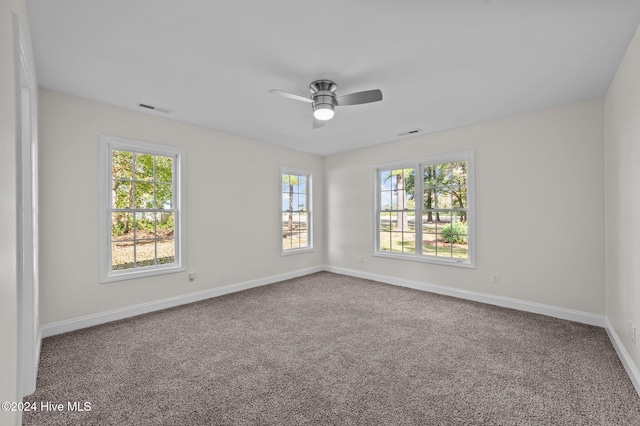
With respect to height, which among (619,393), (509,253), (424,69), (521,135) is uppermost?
(424,69)

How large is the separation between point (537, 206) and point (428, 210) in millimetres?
1495

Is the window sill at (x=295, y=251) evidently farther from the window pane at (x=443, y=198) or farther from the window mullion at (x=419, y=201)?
the window pane at (x=443, y=198)

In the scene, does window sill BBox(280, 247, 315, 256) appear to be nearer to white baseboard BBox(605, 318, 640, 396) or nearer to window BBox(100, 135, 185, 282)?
window BBox(100, 135, 185, 282)

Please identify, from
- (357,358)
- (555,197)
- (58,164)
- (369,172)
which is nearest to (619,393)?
(357,358)

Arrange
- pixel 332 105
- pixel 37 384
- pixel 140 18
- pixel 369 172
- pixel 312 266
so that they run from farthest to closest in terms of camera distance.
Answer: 1. pixel 312 266
2. pixel 369 172
3. pixel 332 105
4. pixel 37 384
5. pixel 140 18

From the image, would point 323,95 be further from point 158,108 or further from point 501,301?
point 501,301

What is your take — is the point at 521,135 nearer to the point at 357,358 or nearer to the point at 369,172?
the point at 369,172

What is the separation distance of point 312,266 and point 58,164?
4.40m

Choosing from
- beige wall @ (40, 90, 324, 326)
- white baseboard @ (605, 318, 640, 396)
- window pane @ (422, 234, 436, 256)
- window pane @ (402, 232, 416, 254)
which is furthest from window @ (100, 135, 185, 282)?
white baseboard @ (605, 318, 640, 396)

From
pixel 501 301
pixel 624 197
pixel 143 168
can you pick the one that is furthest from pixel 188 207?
pixel 624 197

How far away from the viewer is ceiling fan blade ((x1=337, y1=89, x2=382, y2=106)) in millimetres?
2684

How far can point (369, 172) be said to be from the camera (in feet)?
18.6

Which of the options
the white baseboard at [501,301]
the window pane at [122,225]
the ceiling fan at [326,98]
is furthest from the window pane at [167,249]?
the white baseboard at [501,301]

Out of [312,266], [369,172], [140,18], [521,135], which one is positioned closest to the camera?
[140,18]
